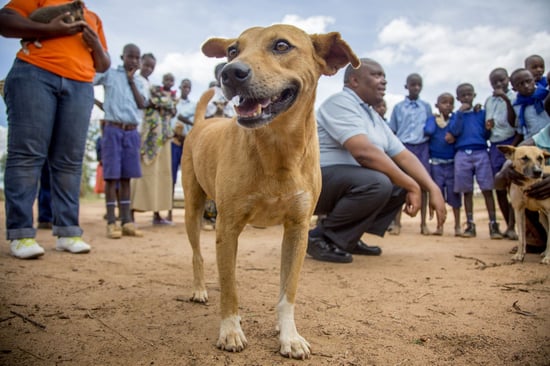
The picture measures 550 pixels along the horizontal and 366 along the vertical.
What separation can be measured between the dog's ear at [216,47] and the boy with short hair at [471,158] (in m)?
4.86

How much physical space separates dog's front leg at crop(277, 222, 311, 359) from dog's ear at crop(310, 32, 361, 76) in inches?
38.9

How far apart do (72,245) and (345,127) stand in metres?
2.93

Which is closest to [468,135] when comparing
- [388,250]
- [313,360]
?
[388,250]

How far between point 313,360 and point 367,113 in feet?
10.0

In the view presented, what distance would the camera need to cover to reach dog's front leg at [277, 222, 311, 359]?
1.83 meters

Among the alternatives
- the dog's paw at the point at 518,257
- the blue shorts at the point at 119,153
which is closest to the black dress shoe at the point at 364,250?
the dog's paw at the point at 518,257

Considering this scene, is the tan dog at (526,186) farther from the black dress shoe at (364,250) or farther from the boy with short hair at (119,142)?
the boy with short hair at (119,142)

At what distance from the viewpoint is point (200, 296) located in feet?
8.63

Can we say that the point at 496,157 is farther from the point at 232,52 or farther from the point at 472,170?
the point at 232,52

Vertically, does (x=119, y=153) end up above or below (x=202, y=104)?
below

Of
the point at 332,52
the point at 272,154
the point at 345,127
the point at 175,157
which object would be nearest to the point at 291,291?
the point at 272,154

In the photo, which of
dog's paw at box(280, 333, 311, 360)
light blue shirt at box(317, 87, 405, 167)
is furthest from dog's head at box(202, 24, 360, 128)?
light blue shirt at box(317, 87, 405, 167)

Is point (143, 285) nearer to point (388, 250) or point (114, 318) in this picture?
point (114, 318)

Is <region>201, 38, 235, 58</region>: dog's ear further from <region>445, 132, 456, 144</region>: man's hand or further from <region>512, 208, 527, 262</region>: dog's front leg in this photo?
<region>445, 132, 456, 144</region>: man's hand
